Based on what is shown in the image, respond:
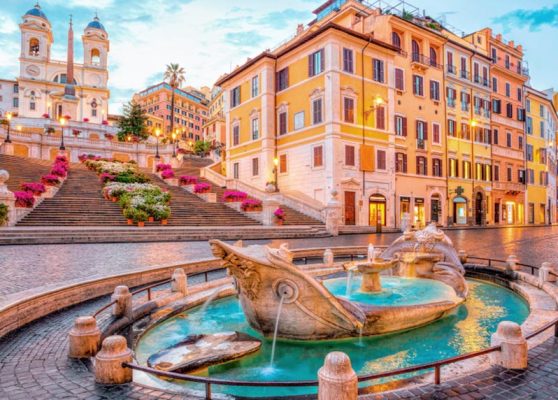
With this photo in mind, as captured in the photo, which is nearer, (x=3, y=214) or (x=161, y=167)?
(x=3, y=214)

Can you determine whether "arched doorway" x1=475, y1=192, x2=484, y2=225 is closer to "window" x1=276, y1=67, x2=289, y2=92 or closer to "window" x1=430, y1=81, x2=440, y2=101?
"window" x1=430, y1=81, x2=440, y2=101

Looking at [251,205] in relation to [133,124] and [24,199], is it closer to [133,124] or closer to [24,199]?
[24,199]

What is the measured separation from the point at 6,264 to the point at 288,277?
8.68 meters

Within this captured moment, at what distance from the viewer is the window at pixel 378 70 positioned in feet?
99.4

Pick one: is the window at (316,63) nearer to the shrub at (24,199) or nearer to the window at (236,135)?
the window at (236,135)

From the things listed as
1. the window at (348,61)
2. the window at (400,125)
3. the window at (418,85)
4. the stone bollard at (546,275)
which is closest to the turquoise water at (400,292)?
the stone bollard at (546,275)

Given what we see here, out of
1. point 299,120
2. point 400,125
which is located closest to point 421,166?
point 400,125

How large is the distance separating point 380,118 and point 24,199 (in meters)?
25.2

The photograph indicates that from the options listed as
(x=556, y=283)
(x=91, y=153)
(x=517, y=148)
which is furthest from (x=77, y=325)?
(x=517, y=148)

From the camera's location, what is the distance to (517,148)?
1695 inches

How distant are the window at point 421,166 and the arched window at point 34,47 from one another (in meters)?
75.7

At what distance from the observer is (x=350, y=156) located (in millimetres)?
28375

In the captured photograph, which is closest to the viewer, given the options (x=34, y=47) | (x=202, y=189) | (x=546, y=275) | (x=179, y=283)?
(x=179, y=283)

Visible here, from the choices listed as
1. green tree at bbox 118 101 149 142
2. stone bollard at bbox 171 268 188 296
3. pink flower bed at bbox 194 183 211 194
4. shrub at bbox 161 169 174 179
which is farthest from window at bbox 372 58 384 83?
green tree at bbox 118 101 149 142
